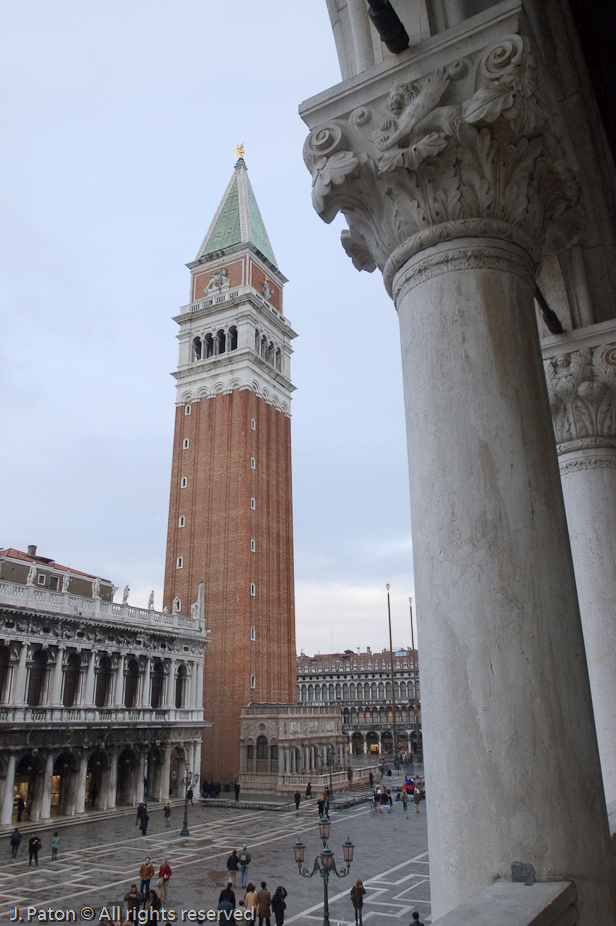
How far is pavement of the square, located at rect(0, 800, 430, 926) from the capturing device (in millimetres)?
15758

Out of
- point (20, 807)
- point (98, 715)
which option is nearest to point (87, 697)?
point (98, 715)

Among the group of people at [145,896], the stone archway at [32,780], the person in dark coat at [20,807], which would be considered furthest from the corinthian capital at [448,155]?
the person in dark coat at [20,807]

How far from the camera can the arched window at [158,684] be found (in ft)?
125

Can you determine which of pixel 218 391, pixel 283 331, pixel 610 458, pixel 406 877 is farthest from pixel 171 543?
pixel 610 458

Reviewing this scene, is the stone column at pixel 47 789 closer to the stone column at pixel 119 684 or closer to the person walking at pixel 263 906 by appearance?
the stone column at pixel 119 684

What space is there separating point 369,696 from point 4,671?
217 feet

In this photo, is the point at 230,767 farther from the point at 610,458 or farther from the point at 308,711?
the point at 610,458

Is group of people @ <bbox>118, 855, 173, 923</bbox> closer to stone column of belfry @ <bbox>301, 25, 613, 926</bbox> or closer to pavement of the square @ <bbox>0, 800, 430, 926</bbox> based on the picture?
pavement of the square @ <bbox>0, 800, 430, 926</bbox>

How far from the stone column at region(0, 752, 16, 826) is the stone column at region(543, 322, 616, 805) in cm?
2753

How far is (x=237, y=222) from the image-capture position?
58.2m

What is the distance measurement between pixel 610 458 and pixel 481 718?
4.40 meters

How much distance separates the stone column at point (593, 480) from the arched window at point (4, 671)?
27.9m

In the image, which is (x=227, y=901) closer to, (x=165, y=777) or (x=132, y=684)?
(x=132, y=684)

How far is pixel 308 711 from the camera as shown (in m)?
43.4
